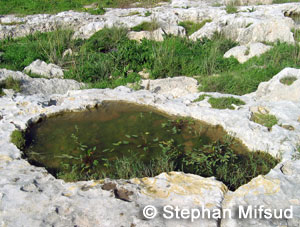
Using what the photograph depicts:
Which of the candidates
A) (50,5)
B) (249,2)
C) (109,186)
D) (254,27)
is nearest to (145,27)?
(254,27)

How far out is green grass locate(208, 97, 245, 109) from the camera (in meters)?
6.27

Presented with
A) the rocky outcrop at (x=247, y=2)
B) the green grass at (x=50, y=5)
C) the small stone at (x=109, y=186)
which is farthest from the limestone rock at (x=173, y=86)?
the green grass at (x=50, y=5)

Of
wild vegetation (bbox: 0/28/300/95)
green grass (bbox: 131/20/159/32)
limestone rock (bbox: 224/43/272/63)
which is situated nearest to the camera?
wild vegetation (bbox: 0/28/300/95)

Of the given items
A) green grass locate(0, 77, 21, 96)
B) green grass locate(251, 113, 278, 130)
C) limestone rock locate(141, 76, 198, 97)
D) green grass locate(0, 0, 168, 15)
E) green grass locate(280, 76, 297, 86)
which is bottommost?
limestone rock locate(141, 76, 198, 97)

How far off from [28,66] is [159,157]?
20.0 feet

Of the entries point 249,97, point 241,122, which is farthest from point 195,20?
point 241,122

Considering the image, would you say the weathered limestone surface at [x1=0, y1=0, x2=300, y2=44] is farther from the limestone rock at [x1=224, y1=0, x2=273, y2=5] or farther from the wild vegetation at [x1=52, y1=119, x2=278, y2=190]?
the wild vegetation at [x1=52, y1=119, x2=278, y2=190]

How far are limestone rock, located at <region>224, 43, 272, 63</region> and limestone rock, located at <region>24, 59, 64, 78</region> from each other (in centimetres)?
527

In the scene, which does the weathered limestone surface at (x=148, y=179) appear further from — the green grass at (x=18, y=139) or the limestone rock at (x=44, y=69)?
the limestone rock at (x=44, y=69)

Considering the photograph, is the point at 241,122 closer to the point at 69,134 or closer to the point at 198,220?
the point at 198,220

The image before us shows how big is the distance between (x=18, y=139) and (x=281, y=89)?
18.0 feet

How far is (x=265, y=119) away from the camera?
222 inches

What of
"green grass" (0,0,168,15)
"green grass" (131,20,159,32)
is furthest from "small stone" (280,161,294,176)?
"green grass" (0,0,168,15)

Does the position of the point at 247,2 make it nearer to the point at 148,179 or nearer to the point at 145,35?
the point at 145,35
